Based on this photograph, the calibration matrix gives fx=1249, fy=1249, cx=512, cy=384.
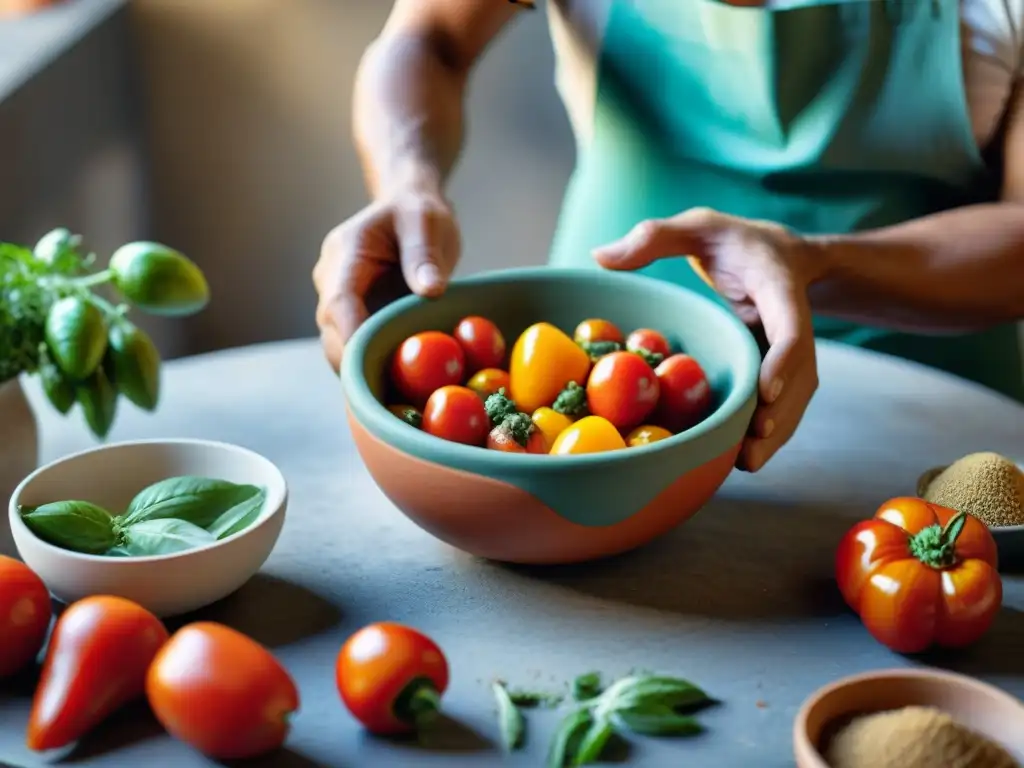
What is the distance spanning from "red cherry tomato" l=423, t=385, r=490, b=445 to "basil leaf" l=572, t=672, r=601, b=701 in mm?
202

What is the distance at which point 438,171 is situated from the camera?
1353 mm

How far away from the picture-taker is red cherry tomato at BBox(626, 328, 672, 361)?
1.03 m

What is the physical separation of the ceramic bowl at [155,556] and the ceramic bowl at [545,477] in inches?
3.6

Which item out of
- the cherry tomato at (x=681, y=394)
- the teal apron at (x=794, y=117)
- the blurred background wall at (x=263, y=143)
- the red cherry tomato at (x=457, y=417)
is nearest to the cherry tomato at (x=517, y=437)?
the red cherry tomato at (x=457, y=417)

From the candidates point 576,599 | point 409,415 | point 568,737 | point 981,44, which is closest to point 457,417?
point 409,415

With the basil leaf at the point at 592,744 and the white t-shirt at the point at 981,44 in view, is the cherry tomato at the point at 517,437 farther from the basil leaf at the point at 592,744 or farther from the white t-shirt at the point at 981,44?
the white t-shirt at the point at 981,44

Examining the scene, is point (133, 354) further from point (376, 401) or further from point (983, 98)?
point (983, 98)

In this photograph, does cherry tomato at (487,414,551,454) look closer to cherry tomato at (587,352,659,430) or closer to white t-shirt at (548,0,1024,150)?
cherry tomato at (587,352,659,430)

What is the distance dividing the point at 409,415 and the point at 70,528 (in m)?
0.25

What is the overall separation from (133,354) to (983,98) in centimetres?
99

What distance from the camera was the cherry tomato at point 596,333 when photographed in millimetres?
1050

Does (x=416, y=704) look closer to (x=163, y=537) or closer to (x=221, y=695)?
(x=221, y=695)

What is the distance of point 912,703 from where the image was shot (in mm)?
732

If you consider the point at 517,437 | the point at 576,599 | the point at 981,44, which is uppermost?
the point at 981,44
